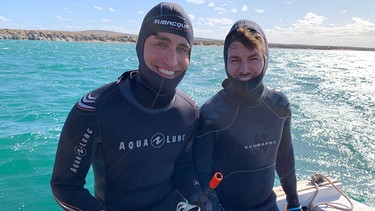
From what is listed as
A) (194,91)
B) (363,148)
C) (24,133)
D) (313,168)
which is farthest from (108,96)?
(194,91)

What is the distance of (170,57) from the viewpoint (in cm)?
205

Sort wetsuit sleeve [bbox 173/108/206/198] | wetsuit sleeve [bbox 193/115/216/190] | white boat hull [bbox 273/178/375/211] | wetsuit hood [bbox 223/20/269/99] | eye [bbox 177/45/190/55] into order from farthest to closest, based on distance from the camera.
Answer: white boat hull [bbox 273/178/375/211] < wetsuit hood [bbox 223/20/269/99] < wetsuit sleeve [bbox 193/115/216/190] < wetsuit sleeve [bbox 173/108/206/198] < eye [bbox 177/45/190/55]

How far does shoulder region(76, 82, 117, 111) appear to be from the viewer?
1.91 meters

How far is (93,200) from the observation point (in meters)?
1.90

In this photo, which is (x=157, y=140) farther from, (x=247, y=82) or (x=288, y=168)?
(x=288, y=168)

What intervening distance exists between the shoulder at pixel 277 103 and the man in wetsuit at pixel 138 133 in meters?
0.84

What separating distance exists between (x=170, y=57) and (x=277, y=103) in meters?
1.21

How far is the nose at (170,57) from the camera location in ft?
6.74

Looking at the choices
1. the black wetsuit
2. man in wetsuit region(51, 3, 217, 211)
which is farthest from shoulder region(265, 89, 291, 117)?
man in wetsuit region(51, 3, 217, 211)

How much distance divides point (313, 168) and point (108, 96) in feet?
21.1

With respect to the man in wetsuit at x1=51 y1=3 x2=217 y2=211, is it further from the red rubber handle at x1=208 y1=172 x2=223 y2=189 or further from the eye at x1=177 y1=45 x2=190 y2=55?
the red rubber handle at x1=208 y1=172 x2=223 y2=189

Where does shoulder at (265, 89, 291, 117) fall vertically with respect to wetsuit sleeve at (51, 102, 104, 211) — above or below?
above

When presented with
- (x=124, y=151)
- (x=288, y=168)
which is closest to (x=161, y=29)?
(x=124, y=151)

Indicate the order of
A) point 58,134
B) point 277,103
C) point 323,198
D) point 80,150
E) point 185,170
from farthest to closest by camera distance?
point 58,134
point 323,198
point 277,103
point 185,170
point 80,150
